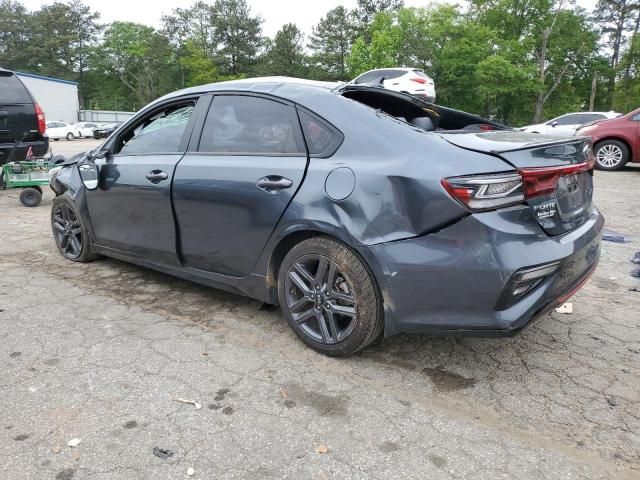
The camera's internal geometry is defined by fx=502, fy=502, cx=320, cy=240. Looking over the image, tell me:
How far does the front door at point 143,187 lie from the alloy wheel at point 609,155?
1056cm

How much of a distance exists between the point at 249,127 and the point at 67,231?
8.12ft

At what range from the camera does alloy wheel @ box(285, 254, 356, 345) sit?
2.74 metres

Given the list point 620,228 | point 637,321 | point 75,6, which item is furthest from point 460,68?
point 75,6

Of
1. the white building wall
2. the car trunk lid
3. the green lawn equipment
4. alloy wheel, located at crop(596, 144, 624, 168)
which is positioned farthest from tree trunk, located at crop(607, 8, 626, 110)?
the car trunk lid

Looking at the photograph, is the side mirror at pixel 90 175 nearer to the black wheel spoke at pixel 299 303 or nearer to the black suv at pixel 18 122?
the black wheel spoke at pixel 299 303

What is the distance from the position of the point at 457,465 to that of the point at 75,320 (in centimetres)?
262

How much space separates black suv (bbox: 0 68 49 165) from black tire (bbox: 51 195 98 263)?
401 centimetres

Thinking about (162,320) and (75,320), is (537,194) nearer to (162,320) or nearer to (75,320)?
(162,320)

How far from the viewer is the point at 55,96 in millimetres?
42562

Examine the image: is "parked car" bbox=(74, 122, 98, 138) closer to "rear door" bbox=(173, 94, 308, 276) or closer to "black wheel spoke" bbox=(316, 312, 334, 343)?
"rear door" bbox=(173, 94, 308, 276)

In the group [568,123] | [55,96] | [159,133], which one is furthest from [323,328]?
[55,96]

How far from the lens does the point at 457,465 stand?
2021 millimetres

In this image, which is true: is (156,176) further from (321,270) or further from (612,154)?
(612,154)

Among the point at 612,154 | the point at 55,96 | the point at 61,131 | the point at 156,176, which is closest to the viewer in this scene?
the point at 156,176
